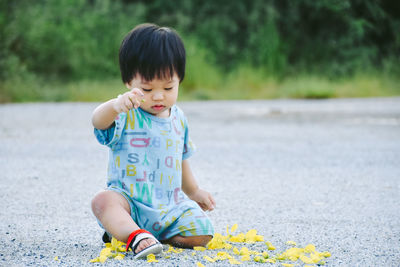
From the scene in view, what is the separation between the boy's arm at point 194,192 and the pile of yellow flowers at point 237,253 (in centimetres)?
17

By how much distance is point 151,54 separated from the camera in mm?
2324

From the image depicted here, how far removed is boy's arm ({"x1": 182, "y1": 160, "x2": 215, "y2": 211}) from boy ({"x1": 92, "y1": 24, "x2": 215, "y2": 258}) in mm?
141

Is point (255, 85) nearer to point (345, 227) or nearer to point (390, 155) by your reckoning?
point (390, 155)

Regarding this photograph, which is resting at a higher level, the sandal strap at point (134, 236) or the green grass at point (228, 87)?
the sandal strap at point (134, 236)

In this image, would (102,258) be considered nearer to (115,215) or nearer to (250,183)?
(115,215)

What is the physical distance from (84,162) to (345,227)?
2584 millimetres

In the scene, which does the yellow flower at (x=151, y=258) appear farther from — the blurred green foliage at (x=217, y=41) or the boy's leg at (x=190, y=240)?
the blurred green foliage at (x=217, y=41)

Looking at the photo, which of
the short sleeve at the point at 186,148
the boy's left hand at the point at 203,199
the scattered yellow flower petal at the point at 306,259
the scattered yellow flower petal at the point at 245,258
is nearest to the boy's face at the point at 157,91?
the short sleeve at the point at 186,148

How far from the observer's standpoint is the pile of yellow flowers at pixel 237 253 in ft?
7.38

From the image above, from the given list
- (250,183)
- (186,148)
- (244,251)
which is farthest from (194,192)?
(250,183)

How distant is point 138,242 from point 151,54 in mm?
787

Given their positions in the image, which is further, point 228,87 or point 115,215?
point 228,87

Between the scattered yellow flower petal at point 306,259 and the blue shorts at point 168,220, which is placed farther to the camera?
the blue shorts at point 168,220

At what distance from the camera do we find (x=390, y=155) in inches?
205
